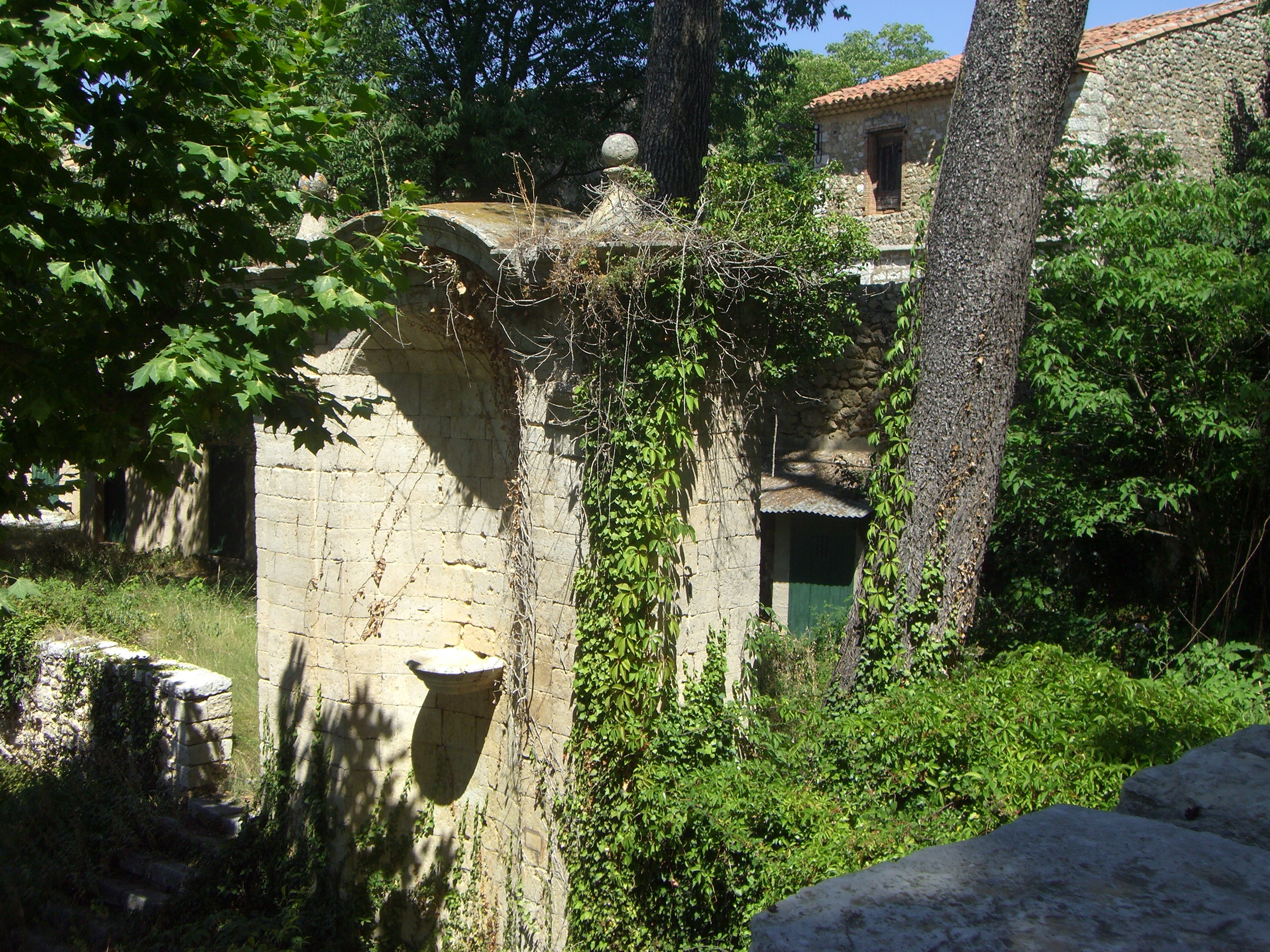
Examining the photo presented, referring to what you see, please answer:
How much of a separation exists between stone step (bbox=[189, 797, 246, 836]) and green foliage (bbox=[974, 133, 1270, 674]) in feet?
19.0

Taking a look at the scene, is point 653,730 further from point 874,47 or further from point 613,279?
point 874,47

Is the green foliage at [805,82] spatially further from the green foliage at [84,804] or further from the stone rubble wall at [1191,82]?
the green foliage at [84,804]

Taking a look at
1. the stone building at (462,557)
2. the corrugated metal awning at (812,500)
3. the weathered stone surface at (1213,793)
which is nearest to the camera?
the weathered stone surface at (1213,793)

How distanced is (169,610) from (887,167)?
43.6 ft

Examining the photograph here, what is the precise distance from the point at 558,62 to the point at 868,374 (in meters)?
5.80

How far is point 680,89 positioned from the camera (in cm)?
756

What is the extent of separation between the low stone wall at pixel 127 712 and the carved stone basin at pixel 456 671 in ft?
8.87

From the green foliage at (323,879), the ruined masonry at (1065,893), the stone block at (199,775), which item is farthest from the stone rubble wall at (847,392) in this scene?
the ruined masonry at (1065,893)

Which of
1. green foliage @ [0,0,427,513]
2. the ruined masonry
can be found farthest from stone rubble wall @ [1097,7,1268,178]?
the ruined masonry

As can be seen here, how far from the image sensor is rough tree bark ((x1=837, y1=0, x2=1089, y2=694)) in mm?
5125

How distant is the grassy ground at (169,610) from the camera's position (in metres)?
9.01

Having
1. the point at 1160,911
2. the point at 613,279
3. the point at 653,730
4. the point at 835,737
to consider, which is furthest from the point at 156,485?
the point at 1160,911

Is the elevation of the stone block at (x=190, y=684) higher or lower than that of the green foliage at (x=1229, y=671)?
lower

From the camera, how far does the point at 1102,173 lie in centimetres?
1377
